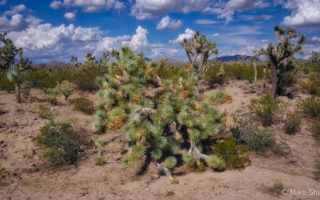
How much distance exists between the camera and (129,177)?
20.6 feet

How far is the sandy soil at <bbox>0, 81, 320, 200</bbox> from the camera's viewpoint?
16.6ft

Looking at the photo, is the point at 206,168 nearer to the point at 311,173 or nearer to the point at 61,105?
the point at 311,173

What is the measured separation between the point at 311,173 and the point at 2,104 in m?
14.1

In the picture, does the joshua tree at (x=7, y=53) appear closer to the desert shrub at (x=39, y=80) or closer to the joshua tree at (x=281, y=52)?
the desert shrub at (x=39, y=80)

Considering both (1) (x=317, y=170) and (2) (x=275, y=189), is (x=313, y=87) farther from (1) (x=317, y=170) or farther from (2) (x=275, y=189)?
(2) (x=275, y=189)

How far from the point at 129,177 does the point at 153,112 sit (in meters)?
2.11

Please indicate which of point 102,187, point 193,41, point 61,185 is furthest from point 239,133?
point 193,41

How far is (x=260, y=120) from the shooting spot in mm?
9961

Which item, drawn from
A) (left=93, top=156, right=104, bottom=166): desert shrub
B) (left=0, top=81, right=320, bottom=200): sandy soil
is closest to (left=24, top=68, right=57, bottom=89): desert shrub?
(left=0, top=81, right=320, bottom=200): sandy soil

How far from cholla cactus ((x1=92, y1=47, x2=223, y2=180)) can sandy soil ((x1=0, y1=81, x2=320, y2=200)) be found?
0.64 metres

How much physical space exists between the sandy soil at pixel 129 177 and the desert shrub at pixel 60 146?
0.31 meters

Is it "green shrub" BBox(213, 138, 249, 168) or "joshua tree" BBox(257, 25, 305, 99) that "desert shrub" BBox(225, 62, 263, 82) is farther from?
"green shrub" BBox(213, 138, 249, 168)

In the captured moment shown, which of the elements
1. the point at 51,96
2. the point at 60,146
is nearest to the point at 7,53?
the point at 51,96

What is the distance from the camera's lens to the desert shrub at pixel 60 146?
265 inches
